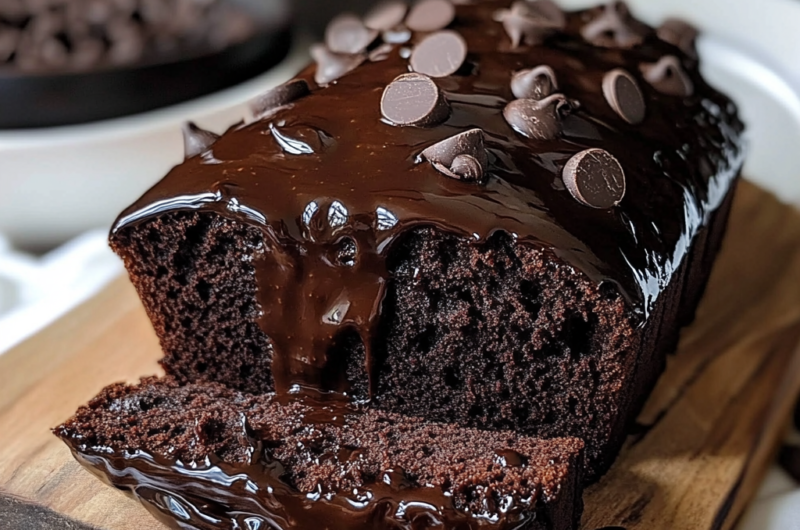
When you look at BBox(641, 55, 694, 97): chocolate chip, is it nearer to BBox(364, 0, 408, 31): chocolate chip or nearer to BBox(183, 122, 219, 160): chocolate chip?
BBox(364, 0, 408, 31): chocolate chip

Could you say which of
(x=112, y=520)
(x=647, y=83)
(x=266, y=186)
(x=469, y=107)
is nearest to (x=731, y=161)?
(x=647, y=83)

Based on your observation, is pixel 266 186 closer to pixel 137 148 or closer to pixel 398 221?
A: pixel 398 221

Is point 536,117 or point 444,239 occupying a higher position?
point 536,117

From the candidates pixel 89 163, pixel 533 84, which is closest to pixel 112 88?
pixel 89 163

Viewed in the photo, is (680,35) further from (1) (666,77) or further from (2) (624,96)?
(2) (624,96)

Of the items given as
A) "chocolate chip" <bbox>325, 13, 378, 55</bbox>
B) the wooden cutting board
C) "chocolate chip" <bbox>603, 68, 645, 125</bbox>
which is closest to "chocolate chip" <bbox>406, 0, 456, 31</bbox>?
"chocolate chip" <bbox>325, 13, 378, 55</bbox>
